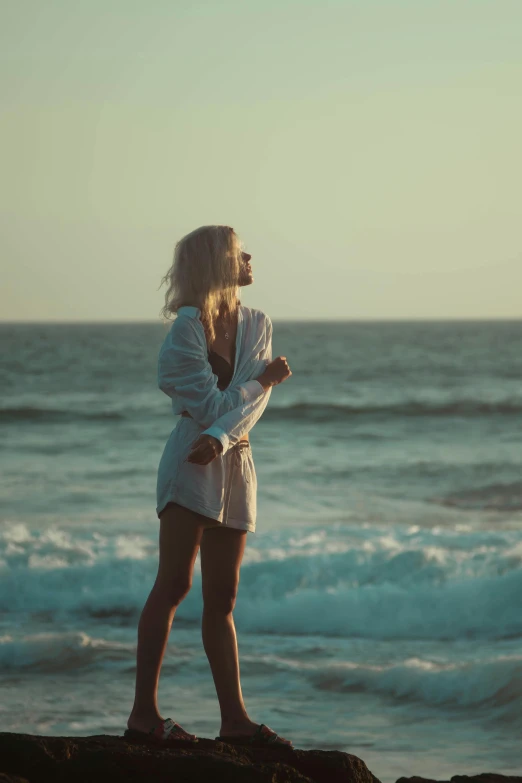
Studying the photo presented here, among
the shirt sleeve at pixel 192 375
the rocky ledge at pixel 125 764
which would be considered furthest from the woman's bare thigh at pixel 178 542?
the rocky ledge at pixel 125 764

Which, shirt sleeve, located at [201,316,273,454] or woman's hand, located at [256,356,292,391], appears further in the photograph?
woman's hand, located at [256,356,292,391]

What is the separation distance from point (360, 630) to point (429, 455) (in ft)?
37.0

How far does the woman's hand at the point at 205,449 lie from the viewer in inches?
127

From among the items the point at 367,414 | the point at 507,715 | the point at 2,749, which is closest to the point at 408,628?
the point at 507,715

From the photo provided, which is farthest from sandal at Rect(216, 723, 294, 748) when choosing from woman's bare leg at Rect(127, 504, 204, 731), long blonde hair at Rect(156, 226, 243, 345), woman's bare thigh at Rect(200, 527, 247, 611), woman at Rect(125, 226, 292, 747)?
long blonde hair at Rect(156, 226, 243, 345)

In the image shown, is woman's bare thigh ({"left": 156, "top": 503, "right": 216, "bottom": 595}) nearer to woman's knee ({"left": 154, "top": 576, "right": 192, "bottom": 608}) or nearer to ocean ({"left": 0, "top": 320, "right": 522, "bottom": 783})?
woman's knee ({"left": 154, "top": 576, "right": 192, "bottom": 608})

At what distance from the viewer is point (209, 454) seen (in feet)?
10.6

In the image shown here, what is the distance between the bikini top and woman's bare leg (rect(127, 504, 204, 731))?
41 cm

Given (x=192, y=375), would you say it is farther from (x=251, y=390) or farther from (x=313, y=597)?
(x=313, y=597)

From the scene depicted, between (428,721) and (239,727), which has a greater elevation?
(239,727)

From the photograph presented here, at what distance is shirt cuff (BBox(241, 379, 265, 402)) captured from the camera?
3.36 m

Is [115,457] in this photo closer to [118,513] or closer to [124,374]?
[118,513]

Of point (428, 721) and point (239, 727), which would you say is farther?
point (428, 721)

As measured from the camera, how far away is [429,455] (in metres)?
19.1
